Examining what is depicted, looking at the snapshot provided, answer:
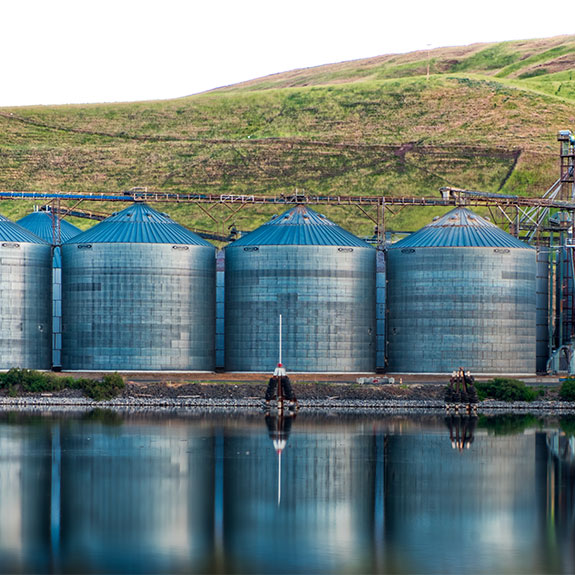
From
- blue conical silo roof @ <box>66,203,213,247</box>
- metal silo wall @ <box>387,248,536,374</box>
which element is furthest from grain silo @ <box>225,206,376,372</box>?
blue conical silo roof @ <box>66,203,213,247</box>

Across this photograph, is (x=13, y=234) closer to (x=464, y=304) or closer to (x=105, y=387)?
(x=105, y=387)

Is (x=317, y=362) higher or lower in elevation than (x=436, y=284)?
lower

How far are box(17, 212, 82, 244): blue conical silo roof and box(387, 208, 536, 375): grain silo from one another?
40359 mm

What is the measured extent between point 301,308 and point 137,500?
56.9 metres

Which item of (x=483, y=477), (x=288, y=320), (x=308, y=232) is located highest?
(x=308, y=232)

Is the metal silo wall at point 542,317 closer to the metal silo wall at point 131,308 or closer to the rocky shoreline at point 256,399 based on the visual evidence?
the rocky shoreline at point 256,399

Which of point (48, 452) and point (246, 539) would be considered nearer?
point (246, 539)

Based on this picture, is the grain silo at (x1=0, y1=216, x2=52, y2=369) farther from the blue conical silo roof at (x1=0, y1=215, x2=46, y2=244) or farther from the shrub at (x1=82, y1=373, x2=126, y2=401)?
the shrub at (x1=82, y1=373, x2=126, y2=401)

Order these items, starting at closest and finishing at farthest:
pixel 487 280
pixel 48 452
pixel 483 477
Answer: pixel 483 477
pixel 48 452
pixel 487 280

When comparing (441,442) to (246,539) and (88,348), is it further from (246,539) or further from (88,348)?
(88,348)

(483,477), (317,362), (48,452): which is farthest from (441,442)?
(317,362)

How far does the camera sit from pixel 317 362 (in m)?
111

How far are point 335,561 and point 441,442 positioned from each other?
36.2 m

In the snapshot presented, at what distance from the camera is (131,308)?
11088 centimetres
